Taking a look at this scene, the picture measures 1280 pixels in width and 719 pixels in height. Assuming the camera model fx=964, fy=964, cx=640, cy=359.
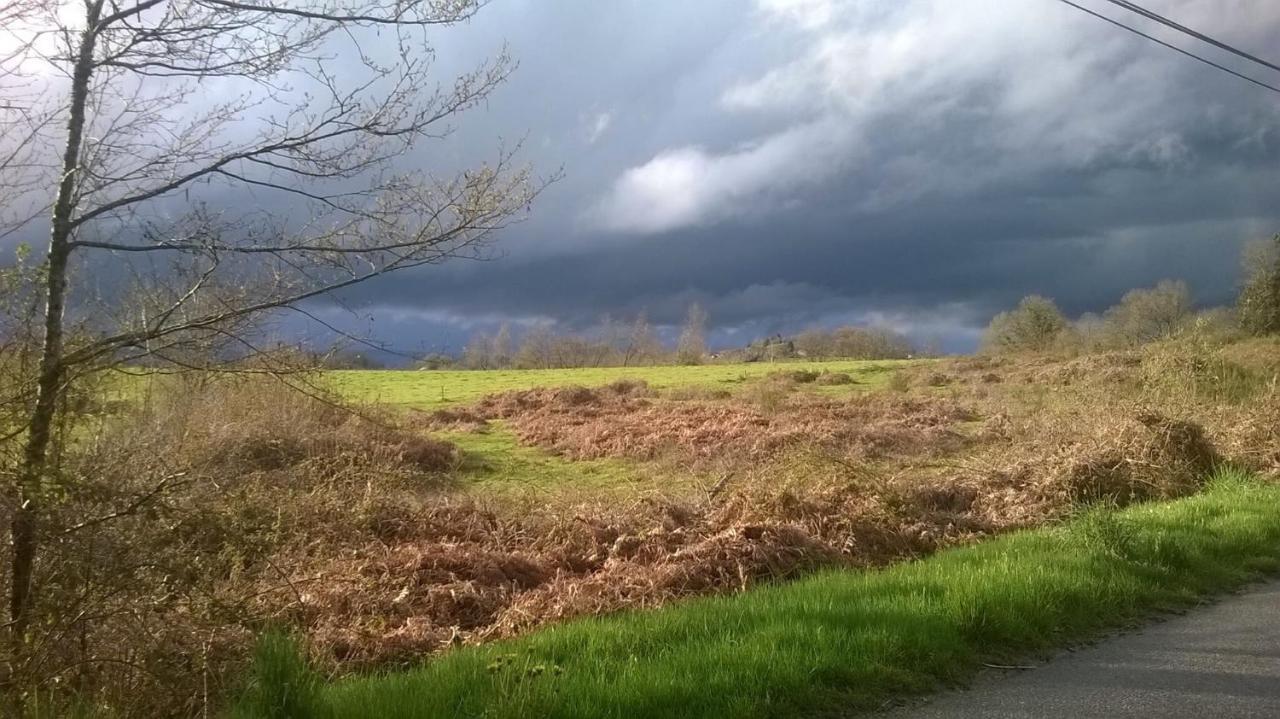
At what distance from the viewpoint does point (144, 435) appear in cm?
1037

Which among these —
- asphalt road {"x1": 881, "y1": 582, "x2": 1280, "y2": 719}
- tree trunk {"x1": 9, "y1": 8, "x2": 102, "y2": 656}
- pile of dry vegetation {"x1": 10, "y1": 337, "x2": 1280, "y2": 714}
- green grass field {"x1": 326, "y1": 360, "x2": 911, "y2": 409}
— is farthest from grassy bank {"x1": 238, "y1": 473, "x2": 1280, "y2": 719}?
green grass field {"x1": 326, "y1": 360, "x2": 911, "y2": 409}

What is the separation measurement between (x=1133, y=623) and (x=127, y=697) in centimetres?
724

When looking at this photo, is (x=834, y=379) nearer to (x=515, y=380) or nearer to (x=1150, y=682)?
(x=515, y=380)

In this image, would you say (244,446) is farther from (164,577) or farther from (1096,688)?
(1096,688)

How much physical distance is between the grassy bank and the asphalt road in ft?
0.96

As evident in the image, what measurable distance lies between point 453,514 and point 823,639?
849 cm

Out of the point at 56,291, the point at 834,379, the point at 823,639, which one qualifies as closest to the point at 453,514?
the point at 56,291

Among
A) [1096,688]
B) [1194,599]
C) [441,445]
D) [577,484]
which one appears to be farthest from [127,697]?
[441,445]

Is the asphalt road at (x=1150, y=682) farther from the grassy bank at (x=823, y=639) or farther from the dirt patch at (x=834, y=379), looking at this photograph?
the dirt patch at (x=834, y=379)

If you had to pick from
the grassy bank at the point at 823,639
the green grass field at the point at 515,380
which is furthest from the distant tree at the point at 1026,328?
the grassy bank at the point at 823,639

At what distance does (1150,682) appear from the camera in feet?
20.0

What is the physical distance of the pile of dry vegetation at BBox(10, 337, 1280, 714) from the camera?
6262 mm

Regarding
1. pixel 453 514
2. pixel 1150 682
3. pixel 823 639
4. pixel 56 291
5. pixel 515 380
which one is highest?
pixel 515 380

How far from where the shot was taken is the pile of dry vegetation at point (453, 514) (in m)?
6.26
